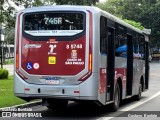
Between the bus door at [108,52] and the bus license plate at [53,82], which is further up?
the bus door at [108,52]

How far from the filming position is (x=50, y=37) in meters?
12.4

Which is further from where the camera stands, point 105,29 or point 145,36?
point 145,36

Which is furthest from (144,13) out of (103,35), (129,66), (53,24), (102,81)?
(53,24)

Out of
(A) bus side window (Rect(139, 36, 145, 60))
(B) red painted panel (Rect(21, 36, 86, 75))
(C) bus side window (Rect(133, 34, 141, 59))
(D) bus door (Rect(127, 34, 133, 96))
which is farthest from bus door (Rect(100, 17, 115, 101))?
(A) bus side window (Rect(139, 36, 145, 60))

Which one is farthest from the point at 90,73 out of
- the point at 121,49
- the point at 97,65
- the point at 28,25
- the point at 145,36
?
the point at 145,36

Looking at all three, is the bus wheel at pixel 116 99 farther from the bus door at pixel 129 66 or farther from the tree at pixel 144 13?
the tree at pixel 144 13

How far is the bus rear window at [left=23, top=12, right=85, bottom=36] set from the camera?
12297mm

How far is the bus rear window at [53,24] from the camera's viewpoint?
12297mm

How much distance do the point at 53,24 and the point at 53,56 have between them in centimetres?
91

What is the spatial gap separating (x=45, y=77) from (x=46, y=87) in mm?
285

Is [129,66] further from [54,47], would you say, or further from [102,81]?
[54,47]

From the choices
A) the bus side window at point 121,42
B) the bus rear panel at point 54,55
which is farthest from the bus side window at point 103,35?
the bus side window at point 121,42

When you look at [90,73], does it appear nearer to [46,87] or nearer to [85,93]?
[85,93]

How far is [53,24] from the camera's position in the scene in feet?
41.0
